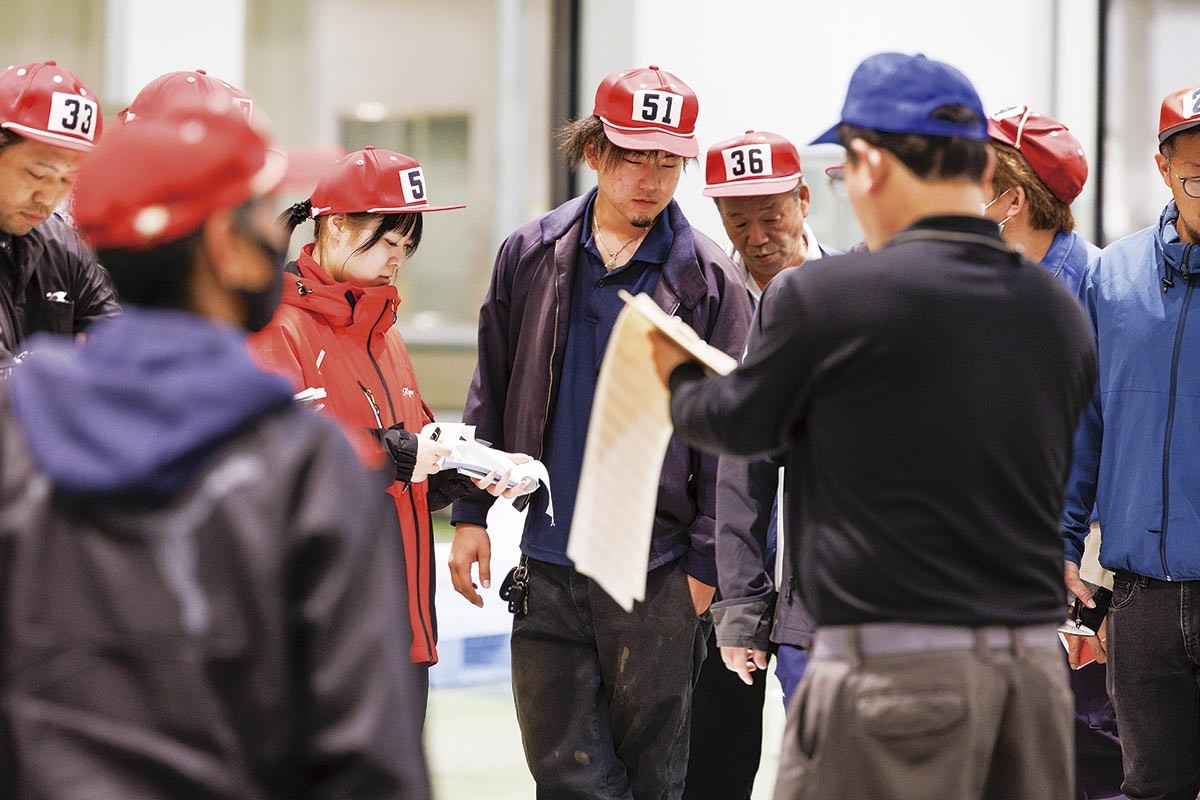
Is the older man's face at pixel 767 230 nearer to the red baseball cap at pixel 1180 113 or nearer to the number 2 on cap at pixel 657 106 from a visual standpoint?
the number 2 on cap at pixel 657 106

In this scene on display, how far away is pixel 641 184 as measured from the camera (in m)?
3.22

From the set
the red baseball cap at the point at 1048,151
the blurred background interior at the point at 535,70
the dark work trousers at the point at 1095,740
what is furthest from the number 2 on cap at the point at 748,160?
the blurred background interior at the point at 535,70

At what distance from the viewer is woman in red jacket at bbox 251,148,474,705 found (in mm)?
2926

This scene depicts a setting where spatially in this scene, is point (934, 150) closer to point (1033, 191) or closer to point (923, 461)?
point (923, 461)

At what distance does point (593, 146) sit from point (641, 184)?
0.56 ft

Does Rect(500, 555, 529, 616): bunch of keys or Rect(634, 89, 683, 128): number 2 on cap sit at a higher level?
Rect(634, 89, 683, 128): number 2 on cap

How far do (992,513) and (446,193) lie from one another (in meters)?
7.81

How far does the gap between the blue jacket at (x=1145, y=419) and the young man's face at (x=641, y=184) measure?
3.06 ft

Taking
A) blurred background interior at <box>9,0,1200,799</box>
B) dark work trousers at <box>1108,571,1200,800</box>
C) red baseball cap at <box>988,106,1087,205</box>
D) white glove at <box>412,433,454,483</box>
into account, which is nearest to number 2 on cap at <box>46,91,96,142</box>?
white glove at <box>412,433,454,483</box>

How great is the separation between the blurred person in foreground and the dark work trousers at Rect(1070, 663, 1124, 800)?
2.71m

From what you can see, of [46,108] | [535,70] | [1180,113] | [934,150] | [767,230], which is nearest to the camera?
[934,150]

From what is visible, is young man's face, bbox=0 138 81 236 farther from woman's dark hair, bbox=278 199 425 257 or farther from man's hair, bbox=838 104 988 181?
man's hair, bbox=838 104 988 181

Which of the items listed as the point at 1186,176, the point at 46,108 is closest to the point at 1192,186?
the point at 1186,176

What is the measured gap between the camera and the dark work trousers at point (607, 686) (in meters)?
3.14
